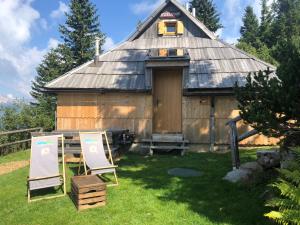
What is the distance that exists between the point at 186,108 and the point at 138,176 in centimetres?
513

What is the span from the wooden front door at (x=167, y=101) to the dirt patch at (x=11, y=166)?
5.63 metres

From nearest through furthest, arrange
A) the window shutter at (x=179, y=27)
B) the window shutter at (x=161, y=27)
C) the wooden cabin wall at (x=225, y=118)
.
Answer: the wooden cabin wall at (x=225, y=118) < the window shutter at (x=179, y=27) < the window shutter at (x=161, y=27)

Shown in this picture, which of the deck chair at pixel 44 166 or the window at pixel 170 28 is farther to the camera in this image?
the window at pixel 170 28

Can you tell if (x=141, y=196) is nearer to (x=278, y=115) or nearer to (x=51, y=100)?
(x=278, y=115)

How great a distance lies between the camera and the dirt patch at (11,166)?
1008cm

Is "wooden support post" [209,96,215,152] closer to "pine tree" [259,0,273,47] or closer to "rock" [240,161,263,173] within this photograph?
"rock" [240,161,263,173]

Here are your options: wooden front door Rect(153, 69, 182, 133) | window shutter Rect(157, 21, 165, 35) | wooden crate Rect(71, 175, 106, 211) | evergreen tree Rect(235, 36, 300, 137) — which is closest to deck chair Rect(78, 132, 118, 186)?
wooden crate Rect(71, 175, 106, 211)

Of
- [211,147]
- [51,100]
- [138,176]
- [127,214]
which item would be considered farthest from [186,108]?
[51,100]

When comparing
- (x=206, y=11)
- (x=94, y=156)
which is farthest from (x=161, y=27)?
(x=206, y=11)

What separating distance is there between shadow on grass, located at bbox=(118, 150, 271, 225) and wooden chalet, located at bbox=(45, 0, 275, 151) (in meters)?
2.17

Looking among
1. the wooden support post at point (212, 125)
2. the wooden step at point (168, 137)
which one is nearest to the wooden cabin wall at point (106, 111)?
the wooden step at point (168, 137)

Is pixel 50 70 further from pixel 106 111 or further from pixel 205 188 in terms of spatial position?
pixel 205 188

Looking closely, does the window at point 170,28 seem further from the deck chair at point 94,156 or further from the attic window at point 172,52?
the deck chair at point 94,156

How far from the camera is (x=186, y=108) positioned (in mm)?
13008
